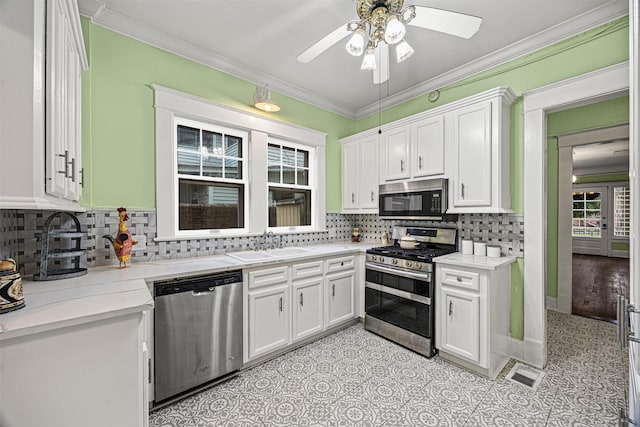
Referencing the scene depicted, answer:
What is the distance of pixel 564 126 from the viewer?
10.4ft

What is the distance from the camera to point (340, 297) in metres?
3.02

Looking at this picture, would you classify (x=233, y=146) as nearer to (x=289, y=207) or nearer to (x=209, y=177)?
(x=209, y=177)

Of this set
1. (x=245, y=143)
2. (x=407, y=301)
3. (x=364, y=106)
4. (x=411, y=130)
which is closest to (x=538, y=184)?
(x=411, y=130)

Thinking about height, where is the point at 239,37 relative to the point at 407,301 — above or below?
above

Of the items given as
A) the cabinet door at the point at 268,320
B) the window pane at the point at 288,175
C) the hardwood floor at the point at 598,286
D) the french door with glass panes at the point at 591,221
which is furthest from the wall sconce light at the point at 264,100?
the french door with glass panes at the point at 591,221

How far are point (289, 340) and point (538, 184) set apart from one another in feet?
8.75

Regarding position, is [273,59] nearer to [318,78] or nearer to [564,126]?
[318,78]

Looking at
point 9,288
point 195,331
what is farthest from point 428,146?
point 9,288

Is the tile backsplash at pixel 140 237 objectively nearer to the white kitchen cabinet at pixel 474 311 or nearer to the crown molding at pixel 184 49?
the white kitchen cabinet at pixel 474 311

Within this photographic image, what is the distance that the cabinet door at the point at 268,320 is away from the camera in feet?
7.55

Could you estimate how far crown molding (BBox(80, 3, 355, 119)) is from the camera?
2.10 metres

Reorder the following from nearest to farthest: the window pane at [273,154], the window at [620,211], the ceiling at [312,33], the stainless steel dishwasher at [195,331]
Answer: the stainless steel dishwasher at [195,331] → the ceiling at [312,33] → the window pane at [273,154] → the window at [620,211]

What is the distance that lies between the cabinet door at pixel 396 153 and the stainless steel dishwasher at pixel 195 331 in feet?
6.74

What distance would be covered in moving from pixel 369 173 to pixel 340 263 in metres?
1.26
